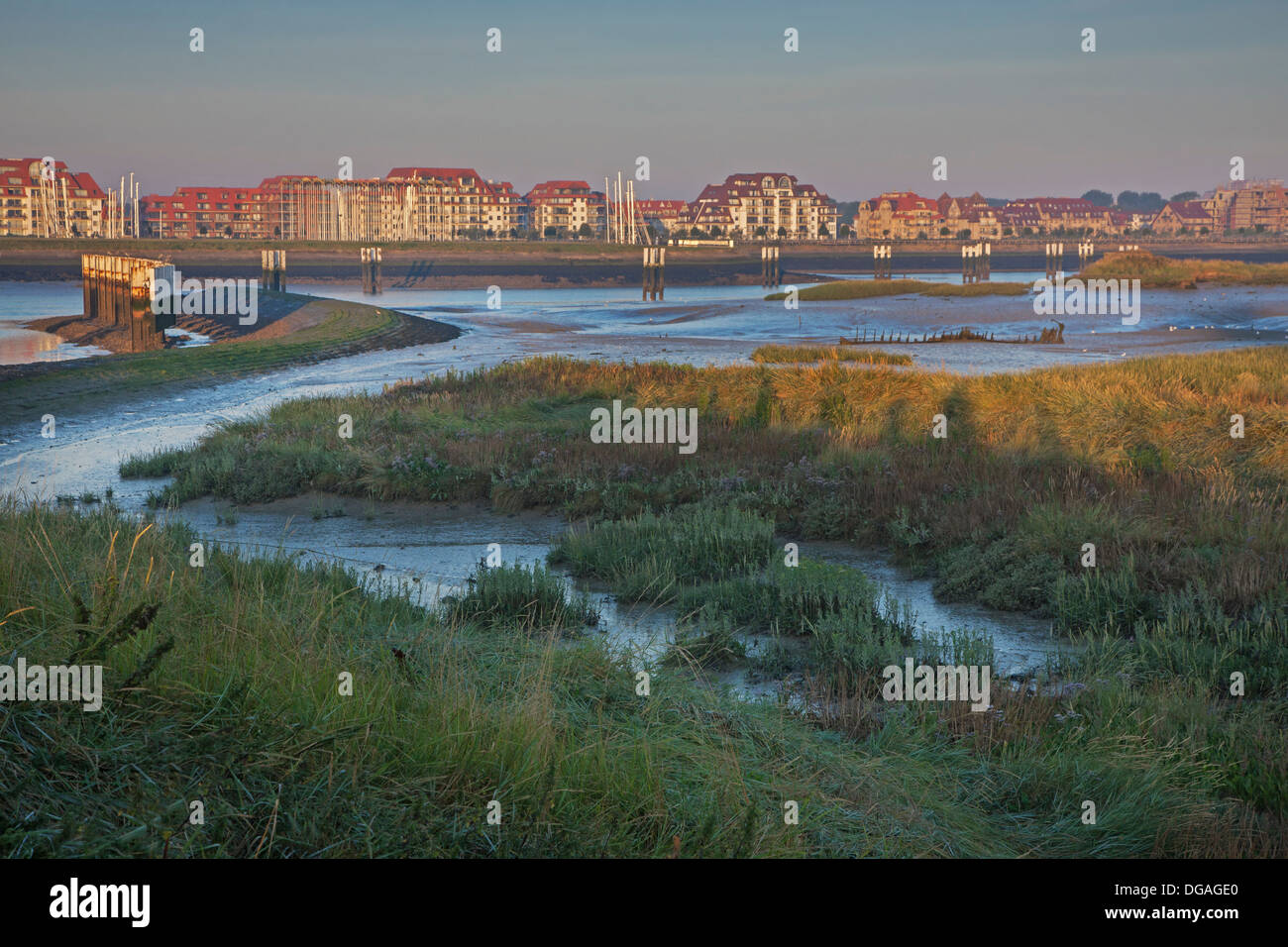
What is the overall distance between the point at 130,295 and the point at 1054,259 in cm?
9618

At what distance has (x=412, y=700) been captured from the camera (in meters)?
5.25

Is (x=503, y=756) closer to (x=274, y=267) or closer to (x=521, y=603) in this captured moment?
(x=521, y=603)

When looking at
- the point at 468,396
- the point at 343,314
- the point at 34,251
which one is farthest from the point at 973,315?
the point at 34,251

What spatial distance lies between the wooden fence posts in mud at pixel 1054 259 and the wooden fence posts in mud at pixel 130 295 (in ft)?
242

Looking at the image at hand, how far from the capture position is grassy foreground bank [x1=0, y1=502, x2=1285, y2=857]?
4.14 metres

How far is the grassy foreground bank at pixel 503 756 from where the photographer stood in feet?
13.6

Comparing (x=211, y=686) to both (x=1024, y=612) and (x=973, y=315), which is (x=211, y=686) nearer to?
(x=1024, y=612)

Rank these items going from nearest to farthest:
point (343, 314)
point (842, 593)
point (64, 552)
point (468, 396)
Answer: point (64, 552)
point (842, 593)
point (468, 396)
point (343, 314)

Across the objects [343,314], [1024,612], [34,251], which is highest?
[34,251]

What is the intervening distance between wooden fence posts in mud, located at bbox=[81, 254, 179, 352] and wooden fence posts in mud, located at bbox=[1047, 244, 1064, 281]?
73.8 m

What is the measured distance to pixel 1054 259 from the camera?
117688 mm

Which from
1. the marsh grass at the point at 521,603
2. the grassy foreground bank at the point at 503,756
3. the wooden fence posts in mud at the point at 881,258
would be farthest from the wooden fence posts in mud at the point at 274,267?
the grassy foreground bank at the point at 503,756
